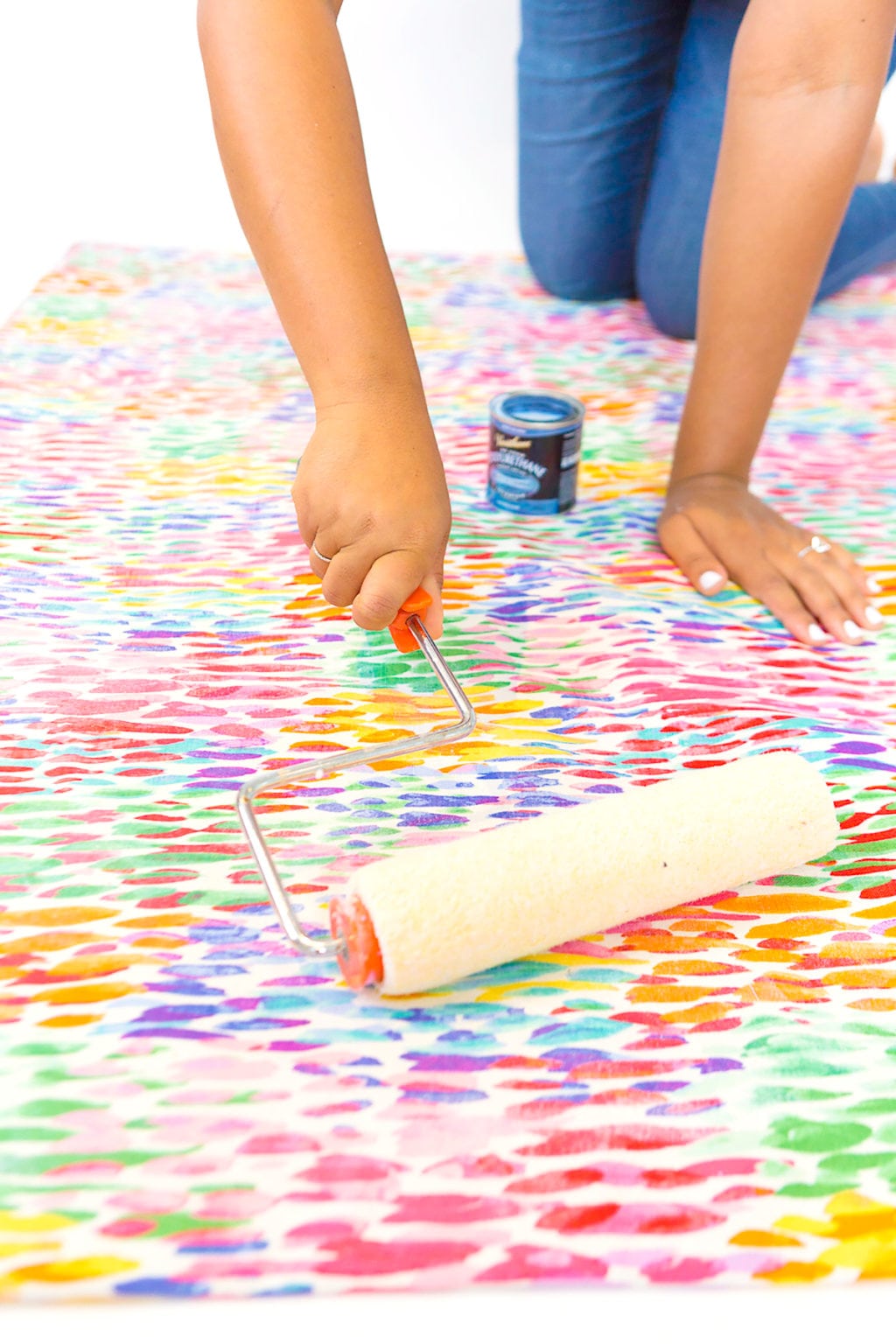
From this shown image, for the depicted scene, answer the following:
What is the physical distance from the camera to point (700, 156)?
142cm

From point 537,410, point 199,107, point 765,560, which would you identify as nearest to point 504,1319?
point 765,560

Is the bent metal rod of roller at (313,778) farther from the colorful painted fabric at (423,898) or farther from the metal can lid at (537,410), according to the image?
the metal can lid at (537,410)

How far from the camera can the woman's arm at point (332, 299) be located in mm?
764

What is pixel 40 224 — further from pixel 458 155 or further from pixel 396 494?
pixel 396 494

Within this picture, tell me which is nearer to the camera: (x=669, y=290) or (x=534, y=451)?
(x=534, y=451)

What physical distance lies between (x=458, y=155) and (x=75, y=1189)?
1981 mm

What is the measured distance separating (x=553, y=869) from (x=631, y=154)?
3.78ft

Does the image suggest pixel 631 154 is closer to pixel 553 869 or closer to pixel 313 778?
pixel 313 778

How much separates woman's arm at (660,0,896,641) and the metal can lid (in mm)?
106

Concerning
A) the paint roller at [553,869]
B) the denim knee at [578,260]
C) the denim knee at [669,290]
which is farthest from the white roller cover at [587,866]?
the denim knee at [578,260]

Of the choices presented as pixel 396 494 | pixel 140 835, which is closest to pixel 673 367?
pixel 396 494

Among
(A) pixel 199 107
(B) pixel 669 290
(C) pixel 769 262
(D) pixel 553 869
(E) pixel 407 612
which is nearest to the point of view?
(D) pixel 553 869

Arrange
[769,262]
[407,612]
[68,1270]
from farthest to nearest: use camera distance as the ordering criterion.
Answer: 1. [769,262]
2. [407,612]
3. [68,1270]

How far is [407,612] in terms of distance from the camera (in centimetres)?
78
